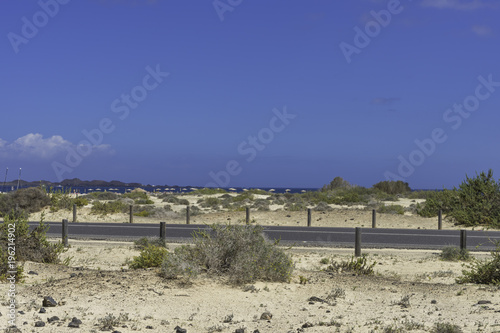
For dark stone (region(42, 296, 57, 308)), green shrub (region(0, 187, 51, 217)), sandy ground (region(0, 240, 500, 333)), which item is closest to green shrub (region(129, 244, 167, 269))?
sandy ground (region(0, 240, 500, 333))

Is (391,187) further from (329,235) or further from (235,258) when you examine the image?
(235,258)

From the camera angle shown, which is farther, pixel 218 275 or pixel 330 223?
pixel 330 223

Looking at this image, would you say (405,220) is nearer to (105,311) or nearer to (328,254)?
(328,254)

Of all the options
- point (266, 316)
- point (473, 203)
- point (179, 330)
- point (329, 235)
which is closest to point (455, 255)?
point (329, 235)

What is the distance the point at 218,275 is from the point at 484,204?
23.5m

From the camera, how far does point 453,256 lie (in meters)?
16.5

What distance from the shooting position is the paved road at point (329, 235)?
69.3 ft

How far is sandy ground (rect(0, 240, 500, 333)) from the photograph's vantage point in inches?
314

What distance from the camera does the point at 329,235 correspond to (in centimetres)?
2455

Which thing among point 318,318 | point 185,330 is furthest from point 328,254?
point 185,330

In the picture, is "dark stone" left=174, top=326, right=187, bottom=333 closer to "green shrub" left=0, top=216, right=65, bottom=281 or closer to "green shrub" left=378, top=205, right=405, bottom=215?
"green shrub" left=0, top=216, right=65, bottom=281

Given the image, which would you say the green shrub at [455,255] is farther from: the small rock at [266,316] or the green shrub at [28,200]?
the green shrub at [28,200]

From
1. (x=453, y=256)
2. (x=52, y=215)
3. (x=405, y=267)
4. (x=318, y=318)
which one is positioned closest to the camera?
(x=318, y=318)

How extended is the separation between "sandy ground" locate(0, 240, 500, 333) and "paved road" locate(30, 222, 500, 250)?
9642 millimetres
